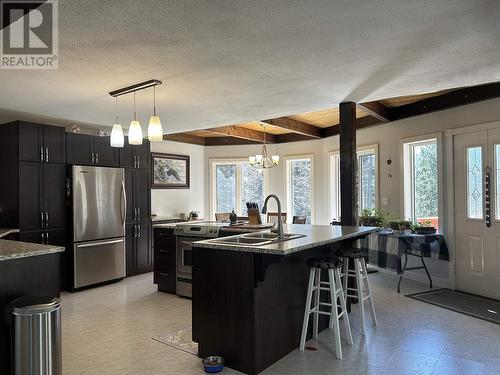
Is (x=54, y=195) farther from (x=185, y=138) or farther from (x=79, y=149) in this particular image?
(x=185, y=138)

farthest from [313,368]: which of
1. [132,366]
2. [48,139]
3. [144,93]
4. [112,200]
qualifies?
[48,139]

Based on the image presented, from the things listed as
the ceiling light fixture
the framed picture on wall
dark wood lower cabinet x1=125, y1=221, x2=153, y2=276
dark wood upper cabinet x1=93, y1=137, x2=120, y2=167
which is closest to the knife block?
the ceiling light fixture

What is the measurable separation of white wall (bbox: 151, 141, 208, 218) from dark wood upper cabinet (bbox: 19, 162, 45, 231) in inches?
93.0

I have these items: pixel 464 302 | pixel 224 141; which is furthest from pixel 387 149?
pixel 224 141

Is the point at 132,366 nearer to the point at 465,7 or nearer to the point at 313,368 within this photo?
the point at 313,368

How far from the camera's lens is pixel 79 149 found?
4.99 meters

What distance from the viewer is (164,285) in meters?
4.78

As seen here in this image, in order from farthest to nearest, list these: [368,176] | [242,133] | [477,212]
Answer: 1. [242,133]
2. [368,176]
3. [477,212]

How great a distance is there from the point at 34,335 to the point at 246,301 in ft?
4.32

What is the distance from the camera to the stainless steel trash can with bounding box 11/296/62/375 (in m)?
2.04

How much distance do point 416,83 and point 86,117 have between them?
390 cm

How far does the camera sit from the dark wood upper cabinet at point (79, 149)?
16.0 ft

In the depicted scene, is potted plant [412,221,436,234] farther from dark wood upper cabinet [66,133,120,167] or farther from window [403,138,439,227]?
dark wood upper cabinet [66,133,120,167]

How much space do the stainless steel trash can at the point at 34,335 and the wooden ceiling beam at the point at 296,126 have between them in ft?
13.5
